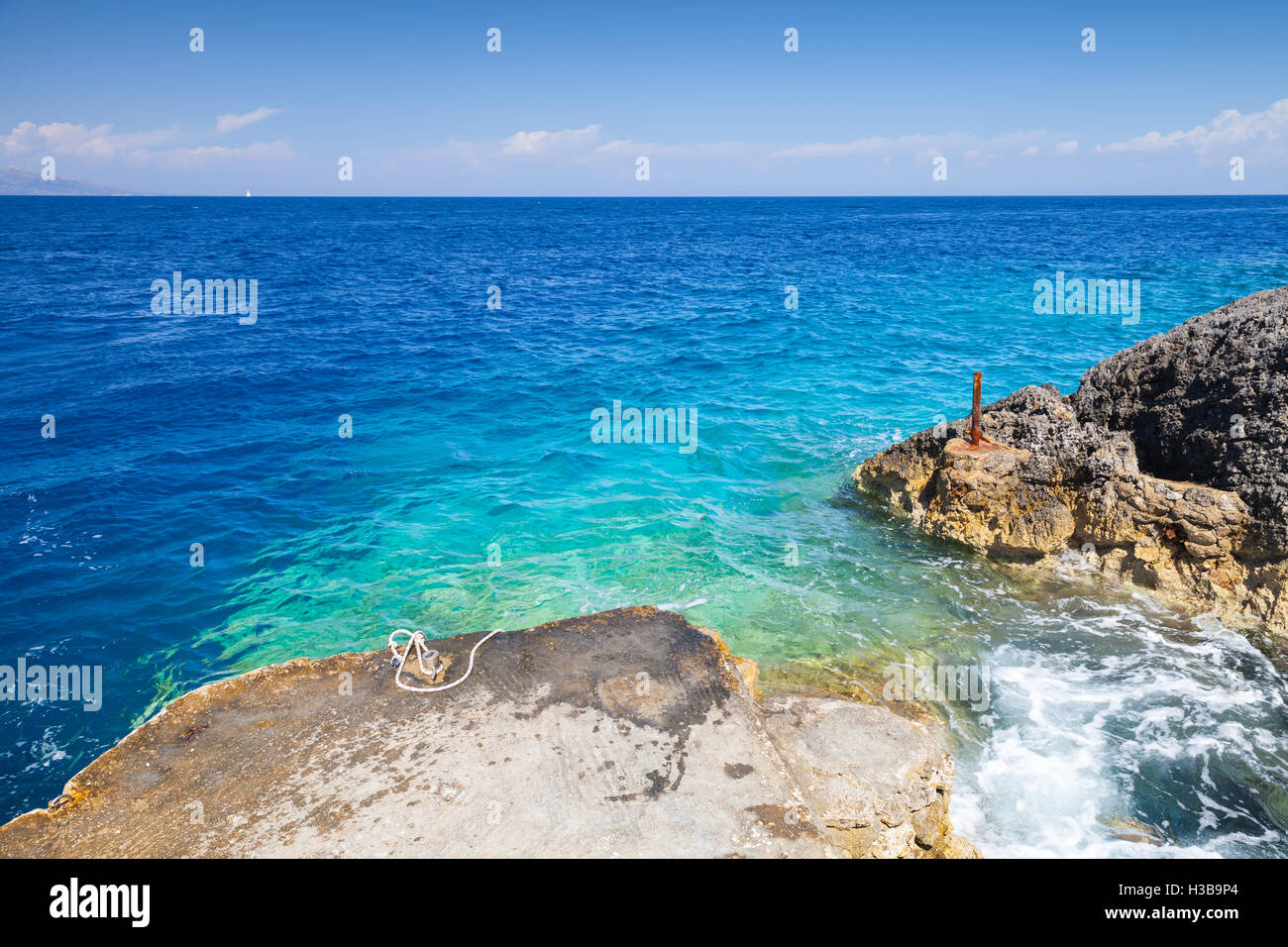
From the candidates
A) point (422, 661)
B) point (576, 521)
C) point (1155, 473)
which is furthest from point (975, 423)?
point (422, 661)

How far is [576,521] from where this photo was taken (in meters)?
13.9

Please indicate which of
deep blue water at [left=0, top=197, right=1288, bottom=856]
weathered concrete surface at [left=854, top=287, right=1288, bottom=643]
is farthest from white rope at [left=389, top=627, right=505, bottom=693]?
weathered concrete surface at [left=854, top=287, right=1288, bottom=643]

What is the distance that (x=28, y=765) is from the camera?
785 centimetres

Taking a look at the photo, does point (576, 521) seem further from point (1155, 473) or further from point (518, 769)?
point (1155, 473)

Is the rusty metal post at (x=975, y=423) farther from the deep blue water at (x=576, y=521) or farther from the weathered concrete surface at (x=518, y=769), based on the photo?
the weathered concrete surface at (x=518, y=769)

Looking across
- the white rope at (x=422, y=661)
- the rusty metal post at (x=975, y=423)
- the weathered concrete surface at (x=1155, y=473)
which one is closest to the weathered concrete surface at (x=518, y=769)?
the white rope at (x=422, y=661)

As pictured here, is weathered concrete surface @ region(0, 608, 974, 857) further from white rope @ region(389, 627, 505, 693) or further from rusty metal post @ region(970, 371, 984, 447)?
rusty metal post @ region(970, 371, 984, 447)

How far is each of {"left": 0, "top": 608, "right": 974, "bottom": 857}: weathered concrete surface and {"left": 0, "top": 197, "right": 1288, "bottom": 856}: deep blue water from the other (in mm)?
1997

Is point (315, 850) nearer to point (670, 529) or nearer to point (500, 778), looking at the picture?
point (500, 778)

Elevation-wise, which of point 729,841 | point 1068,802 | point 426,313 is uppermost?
point 426,313

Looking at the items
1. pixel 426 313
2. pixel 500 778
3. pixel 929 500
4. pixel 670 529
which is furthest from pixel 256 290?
pixel 500 778

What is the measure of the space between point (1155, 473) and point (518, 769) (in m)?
11.1

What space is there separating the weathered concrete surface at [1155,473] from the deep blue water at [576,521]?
2.18 ft

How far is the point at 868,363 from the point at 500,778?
21.3 m
